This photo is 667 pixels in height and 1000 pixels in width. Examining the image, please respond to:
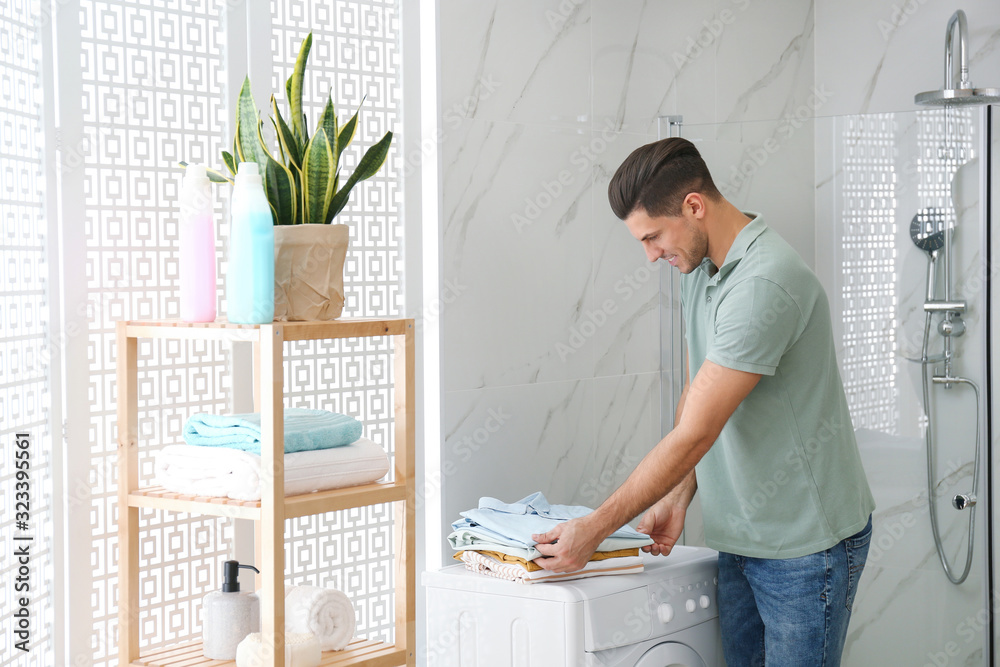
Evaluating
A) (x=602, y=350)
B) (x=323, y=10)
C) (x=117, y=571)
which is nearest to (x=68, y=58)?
(x=323, y=10)

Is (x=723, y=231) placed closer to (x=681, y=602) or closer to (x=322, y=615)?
(x=681, y=602)

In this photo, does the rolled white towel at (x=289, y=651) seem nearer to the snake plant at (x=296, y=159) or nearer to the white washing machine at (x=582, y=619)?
the white washing machine at (x=582, y=619)

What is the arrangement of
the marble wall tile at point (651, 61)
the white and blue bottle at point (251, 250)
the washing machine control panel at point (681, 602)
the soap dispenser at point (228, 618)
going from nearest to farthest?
the white and blue bottle at point (251, 250)
the soap dispenser at point (228, 618)
the washing machine control panel at point (681, 602)
the marble wall tile at point (651, 61)

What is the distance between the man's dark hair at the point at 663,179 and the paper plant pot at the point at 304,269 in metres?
0.54

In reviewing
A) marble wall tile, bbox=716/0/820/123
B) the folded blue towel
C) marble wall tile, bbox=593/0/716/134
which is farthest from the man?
marble wall tile, bbox=716/0/820/123

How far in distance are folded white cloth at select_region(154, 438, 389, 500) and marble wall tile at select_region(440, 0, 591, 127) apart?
2.79ft

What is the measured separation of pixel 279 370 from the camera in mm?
A: 1383

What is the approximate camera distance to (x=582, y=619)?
1631 millimetres

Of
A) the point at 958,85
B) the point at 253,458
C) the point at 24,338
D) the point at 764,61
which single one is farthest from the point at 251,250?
the point at 958,85

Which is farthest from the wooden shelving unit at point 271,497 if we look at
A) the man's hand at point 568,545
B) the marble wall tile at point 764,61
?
the marble wall tile at point 764,61

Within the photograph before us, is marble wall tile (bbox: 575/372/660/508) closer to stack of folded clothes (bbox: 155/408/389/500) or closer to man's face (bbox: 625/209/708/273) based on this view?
man's face (bbox: 625/209/708/273)

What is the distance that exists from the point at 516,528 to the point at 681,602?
36 cm

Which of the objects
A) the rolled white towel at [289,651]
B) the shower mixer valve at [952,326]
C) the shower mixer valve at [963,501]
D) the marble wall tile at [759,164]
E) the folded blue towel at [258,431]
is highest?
the marble wall tile at [759,164]

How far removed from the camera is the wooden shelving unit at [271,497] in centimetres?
139
